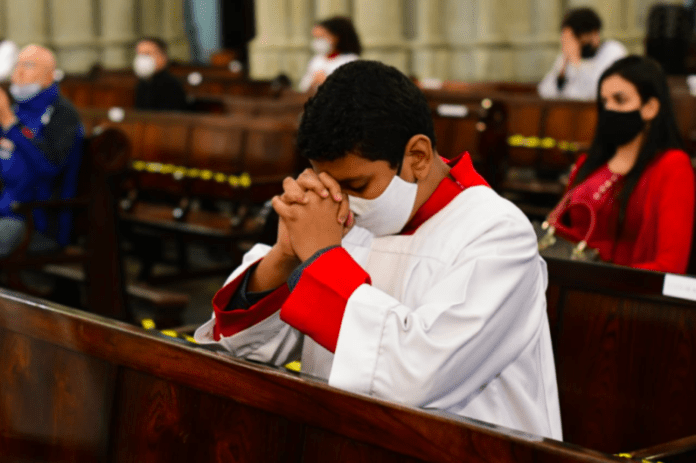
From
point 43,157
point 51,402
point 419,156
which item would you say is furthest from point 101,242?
point 419,156

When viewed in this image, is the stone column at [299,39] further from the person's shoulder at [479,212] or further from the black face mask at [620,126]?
the person's shoulder at [479,212]

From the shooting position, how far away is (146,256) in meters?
6.23

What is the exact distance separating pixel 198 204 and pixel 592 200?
4700 mm

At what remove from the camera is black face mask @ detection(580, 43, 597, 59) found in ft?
21.6

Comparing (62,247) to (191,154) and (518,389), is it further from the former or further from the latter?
(518,389)

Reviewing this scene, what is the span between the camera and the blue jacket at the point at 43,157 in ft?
14.2

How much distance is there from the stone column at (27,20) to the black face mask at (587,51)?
1502 cm

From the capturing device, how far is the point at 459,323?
1.46 meters

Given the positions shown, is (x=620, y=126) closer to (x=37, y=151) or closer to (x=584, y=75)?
(x=37, y=151)

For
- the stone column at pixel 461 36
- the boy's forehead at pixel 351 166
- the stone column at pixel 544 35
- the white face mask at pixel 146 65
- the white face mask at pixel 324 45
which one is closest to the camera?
→ the boy's forehead at pixel 351 166

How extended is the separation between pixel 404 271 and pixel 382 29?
1215 centimetres

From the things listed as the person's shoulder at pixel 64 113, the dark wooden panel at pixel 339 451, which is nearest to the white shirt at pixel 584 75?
the person's shoulder at pixel 64 113

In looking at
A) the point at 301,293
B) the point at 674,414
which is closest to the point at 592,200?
the point at 674,414

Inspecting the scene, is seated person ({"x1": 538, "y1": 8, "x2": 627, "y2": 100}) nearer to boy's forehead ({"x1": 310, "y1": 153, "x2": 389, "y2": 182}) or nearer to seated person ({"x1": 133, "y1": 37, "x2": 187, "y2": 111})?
seated person ({"x1": 133, "y1": 37, "x2": 187, "y2": 111})
